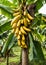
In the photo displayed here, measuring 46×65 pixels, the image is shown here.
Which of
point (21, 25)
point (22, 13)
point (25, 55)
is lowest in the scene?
point (25, 55)

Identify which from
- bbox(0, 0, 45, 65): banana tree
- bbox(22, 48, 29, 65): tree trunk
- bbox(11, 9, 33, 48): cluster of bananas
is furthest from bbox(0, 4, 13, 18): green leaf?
bbox(22, 48, 29, 65): tree trunk

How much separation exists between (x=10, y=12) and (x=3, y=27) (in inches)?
12.5

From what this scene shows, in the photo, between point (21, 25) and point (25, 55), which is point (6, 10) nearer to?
point (21, 25)

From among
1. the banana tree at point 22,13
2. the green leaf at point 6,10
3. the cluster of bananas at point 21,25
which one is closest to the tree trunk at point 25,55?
the banana tree at point 22,13

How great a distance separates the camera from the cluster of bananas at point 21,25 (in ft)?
11.5

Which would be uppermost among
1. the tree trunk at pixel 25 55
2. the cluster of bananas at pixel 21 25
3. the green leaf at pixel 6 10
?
the green leaf at pixel 6 10

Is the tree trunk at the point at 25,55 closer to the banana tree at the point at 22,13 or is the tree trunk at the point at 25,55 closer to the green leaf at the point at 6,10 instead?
the banana tree at the point at 22,13

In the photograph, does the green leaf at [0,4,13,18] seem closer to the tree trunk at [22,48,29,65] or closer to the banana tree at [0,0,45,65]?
the banana tree at [0,0,45,65]

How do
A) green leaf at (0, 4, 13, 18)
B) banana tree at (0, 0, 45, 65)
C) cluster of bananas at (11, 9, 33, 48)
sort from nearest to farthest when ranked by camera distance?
cluster of bananas at (11, 9, 33, 48)
banana tree at (0, 0, 45, 65)
green leaf at (0, 4, 13, 18)

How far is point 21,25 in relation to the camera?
3.57 meters

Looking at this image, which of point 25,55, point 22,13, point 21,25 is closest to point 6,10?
point 22,13

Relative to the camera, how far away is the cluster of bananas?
351 cm

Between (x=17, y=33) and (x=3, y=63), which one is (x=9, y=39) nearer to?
(x=17, y=33)

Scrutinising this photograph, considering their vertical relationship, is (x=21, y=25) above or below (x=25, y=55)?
above
